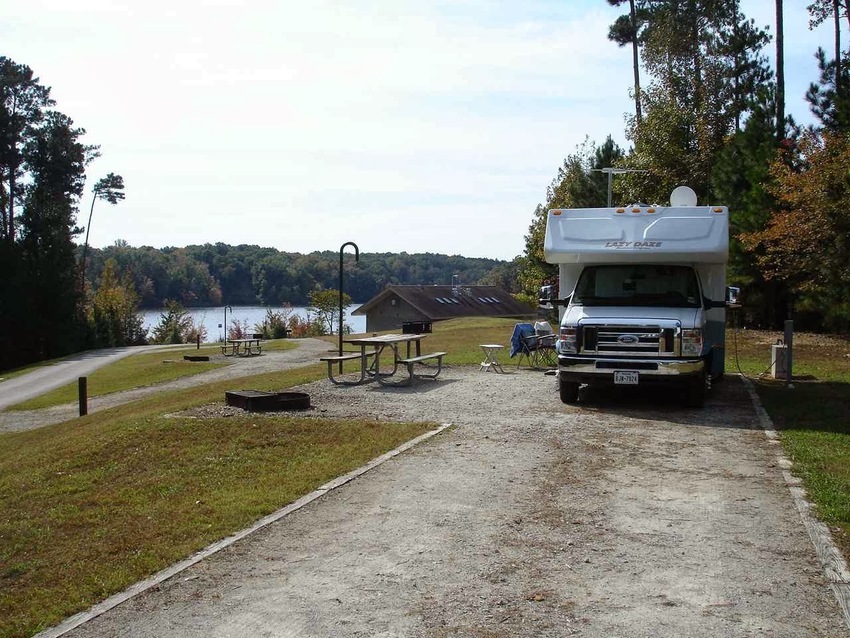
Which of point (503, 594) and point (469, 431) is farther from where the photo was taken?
point (469, 431)

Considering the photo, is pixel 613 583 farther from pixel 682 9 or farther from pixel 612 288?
pixel 682 9

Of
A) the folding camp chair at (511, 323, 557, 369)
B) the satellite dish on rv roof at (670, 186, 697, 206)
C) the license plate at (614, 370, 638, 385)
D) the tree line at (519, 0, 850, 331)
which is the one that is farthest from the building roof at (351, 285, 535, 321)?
the license plate at (614, 370, 638, 385)

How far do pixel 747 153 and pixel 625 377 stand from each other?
63.4 feet

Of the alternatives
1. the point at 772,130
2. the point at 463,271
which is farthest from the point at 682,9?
the point at 463,271

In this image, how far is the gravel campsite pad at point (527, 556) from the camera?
15.4 ft

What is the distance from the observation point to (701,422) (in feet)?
36.7

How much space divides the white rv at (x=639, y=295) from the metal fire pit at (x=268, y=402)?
372cm

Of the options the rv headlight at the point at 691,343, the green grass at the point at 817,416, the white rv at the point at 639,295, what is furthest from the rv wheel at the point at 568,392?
the green grass at the point at 817,416

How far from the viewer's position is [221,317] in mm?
102688

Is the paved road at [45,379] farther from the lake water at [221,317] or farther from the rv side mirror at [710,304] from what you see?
the lake water at [221,317]

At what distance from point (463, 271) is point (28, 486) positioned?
150434 mm

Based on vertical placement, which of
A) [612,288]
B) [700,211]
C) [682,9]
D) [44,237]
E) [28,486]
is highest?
[682,9]

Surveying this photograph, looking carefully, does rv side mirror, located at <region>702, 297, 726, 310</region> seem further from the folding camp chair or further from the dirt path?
the dirt path

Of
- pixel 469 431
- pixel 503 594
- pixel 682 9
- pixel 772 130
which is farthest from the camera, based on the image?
pixel 682 9
